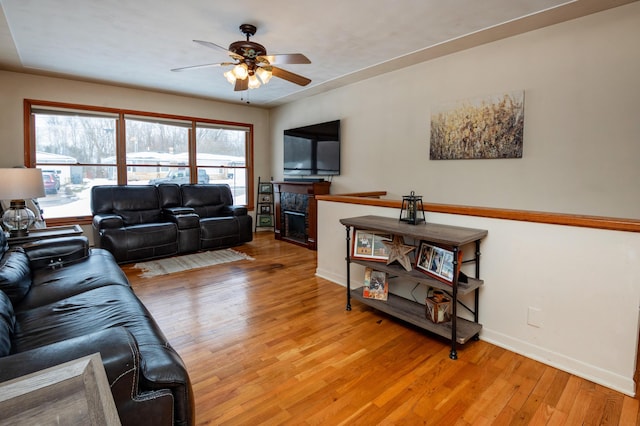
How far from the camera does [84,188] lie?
17.0 feet

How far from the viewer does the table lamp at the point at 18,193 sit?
9.55 ft

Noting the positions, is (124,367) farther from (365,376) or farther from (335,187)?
(335,187)

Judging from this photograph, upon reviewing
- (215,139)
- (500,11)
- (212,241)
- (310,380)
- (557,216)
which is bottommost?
(310,380)

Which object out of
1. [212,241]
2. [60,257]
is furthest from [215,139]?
[60,257]

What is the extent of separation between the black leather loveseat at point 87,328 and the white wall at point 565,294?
1.85 metres

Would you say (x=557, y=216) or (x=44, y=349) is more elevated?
(x=557, y=216)

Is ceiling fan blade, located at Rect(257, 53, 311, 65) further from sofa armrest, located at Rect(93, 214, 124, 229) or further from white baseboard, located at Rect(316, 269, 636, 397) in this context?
sofa armrest, located at Rect(93, 214, 124, 229)

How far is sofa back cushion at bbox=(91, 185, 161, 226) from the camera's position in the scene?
191 inches

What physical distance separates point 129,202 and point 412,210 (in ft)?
14.3

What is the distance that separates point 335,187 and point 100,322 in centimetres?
414

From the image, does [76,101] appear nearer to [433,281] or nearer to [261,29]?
[261,29]

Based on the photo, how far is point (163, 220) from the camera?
17.1 feet

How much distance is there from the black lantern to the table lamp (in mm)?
3362

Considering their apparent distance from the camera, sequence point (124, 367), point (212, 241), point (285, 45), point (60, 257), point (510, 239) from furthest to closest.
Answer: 1. point (212, 241)
2. point (285, 45)
3. point (60, 257)
4. point (510, 239)
5. point (124, 367)
